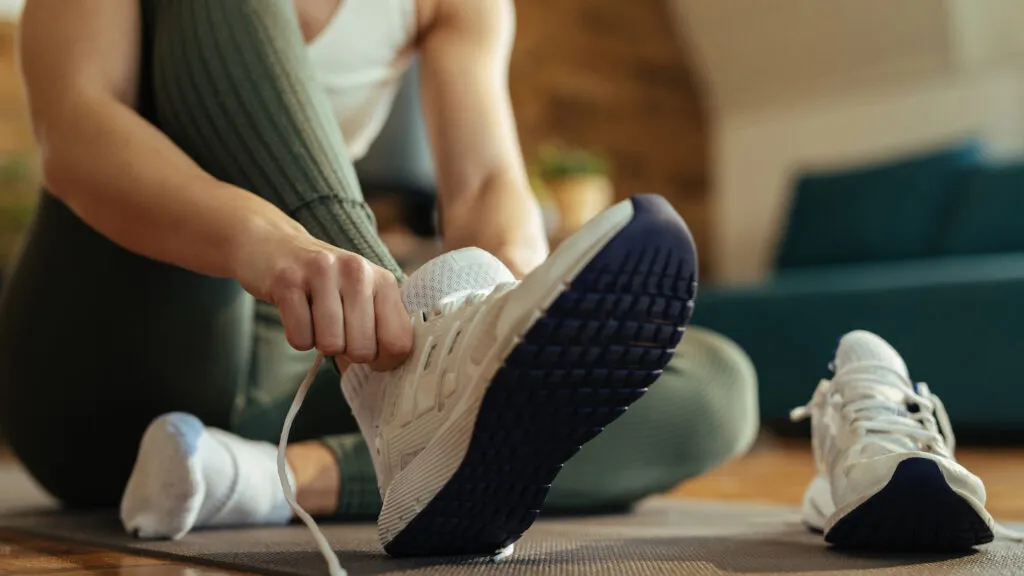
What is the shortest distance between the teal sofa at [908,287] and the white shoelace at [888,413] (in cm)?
160

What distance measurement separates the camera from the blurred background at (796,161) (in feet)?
7.47

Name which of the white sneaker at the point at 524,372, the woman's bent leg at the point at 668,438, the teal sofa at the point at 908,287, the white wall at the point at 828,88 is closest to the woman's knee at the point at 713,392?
the woman's bent leg at the point at 668,438

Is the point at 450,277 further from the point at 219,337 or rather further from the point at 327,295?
the point at 219,337

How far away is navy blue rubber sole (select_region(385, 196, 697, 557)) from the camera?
500 millimetres

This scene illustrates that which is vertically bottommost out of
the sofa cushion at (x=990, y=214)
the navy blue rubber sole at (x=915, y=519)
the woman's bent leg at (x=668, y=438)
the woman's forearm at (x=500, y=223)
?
the sofa cushion at (x=990, y=214)

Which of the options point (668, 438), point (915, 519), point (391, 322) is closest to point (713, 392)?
point (668, 438)

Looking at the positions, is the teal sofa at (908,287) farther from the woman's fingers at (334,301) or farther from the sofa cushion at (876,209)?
the woman's fingers at (334,301)

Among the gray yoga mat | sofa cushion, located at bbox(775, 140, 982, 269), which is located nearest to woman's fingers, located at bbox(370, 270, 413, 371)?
the gray yoga mat

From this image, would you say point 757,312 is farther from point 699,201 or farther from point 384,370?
point 384,370

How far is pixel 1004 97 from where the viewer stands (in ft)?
10.2

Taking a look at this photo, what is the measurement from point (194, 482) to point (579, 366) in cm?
39

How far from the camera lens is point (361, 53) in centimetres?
99

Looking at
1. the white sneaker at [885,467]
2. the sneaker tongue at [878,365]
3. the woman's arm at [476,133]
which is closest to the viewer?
the white sneaker at [885,467]

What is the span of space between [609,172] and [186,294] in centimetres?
292
